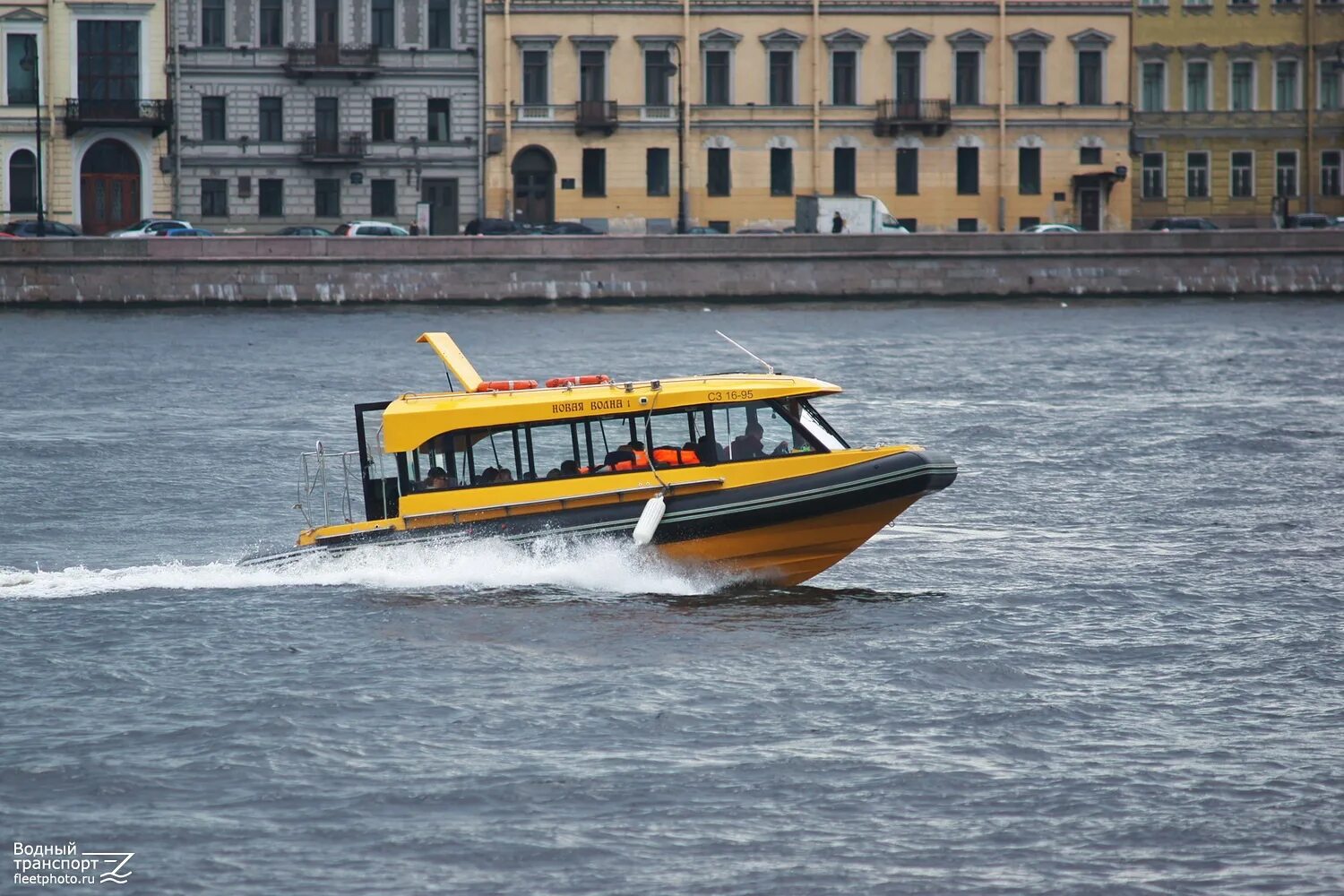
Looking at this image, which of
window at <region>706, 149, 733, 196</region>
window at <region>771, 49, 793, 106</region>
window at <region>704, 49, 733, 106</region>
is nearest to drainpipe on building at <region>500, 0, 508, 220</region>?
window at <region>704, 49, 733, 106</region>

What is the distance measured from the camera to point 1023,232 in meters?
54.8

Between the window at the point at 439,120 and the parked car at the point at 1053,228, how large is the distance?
17.3m

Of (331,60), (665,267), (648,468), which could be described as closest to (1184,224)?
(665,267)

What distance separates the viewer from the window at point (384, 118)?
62.0 meters

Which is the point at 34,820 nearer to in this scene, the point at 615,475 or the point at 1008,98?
the point at 615,475

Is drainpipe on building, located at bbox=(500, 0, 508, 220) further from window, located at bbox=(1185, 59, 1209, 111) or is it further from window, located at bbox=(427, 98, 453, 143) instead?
A: window, located at bbox=(1185, 59, 1209, 111)

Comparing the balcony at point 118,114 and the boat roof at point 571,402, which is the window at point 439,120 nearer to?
the balcony at point 118,114

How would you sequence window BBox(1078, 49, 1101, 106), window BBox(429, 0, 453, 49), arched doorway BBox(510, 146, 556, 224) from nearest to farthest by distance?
window BBox(429, 0, 453, 49) → arched doorway BBox(510, 146, 556, 224) → window BBox(1078, 49, 1101, 106)

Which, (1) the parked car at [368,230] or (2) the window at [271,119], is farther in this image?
(2) the window at [271,119]

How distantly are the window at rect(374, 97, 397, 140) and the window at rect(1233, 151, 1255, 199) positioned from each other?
86.7ft

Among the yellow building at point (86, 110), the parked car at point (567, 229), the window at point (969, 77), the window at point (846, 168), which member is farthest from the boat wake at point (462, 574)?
the window at point (969, 77)

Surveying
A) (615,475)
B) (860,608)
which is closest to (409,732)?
(615,475)

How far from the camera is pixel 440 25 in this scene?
6203cm

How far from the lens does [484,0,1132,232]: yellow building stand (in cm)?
6206
